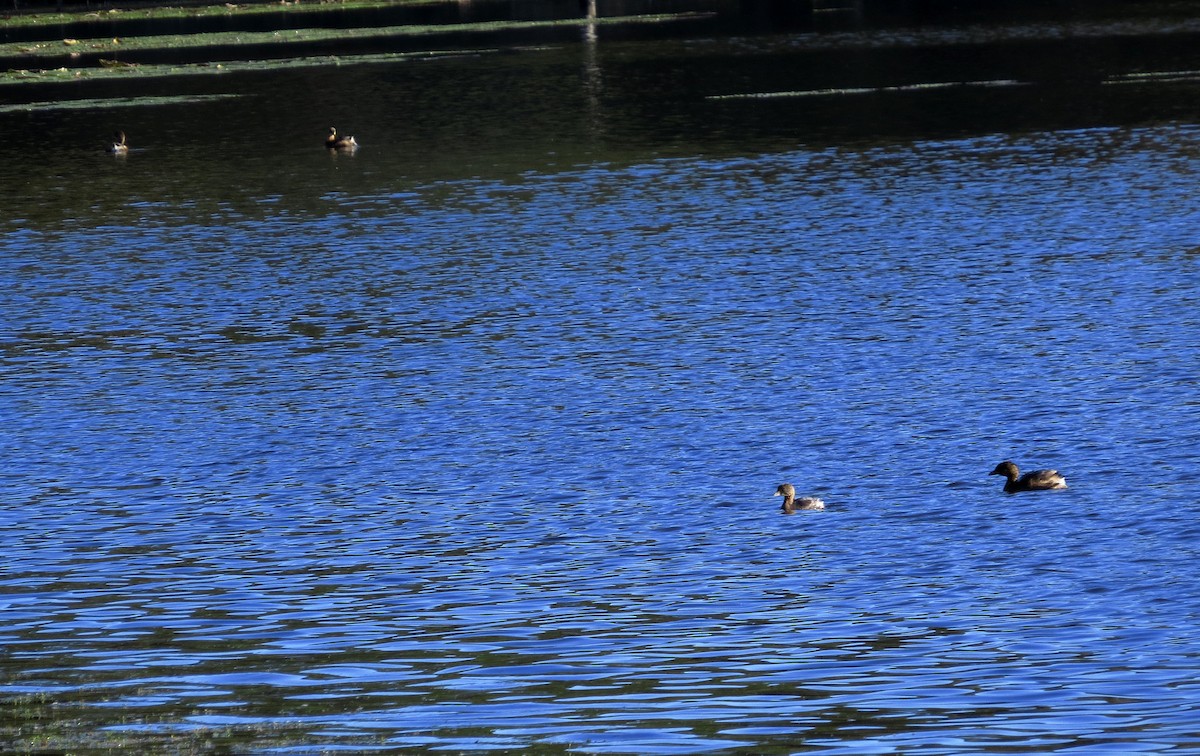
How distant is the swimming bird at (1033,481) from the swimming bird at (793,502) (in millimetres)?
2172

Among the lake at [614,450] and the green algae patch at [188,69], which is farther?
the green algae patch at [188,69]

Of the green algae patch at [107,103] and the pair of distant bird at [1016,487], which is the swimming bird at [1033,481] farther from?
the green algae patch at [107,103]

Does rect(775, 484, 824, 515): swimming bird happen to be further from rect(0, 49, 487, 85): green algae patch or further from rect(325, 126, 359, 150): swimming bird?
rect(0, 49, 487, 85): green algae patch

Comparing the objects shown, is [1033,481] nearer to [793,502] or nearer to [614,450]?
[793,502]

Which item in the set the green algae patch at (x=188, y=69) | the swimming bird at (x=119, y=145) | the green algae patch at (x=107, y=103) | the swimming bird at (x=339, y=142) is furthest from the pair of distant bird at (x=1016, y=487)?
the green algae patch at (x=188, y=69)

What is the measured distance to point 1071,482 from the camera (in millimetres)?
21375

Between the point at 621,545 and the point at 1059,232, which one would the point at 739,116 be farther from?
the point at 621,545

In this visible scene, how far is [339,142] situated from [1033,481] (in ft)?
A: 143

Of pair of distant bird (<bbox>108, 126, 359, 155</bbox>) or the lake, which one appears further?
pair of distant bird (<bbox>108, 126, 359, 155</bbox>)

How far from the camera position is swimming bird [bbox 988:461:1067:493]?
20656mm

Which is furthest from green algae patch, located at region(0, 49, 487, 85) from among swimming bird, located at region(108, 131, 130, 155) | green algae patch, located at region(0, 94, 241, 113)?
swimming bird, located at region(108, 131, 130, 155)

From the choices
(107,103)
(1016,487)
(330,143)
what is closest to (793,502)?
(1016,487)

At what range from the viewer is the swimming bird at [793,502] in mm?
20672

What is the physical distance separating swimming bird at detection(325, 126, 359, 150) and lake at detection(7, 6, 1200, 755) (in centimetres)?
497
